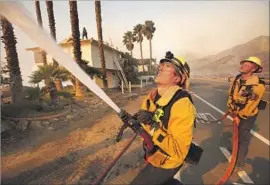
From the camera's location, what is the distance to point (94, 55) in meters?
25.5

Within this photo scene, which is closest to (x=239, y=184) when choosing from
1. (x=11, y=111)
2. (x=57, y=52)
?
(x=57, y=52)

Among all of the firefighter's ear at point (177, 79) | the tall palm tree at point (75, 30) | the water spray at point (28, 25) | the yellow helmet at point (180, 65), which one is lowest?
the firefighter's ear at point (177, 79)

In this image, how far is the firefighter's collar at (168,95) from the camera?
2276mm

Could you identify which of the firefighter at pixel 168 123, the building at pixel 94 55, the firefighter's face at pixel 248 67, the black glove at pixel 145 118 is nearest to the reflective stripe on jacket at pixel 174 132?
the firefighter at pixel 168 123

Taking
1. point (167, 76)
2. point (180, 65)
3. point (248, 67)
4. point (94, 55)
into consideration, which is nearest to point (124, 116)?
point (167, 76)

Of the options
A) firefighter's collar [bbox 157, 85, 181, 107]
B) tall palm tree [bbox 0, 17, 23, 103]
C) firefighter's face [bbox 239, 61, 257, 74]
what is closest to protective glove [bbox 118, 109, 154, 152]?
firefighter's collar [bbox 157, 85, 181, 107]

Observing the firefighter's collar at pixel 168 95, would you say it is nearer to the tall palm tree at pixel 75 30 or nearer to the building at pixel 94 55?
the tall palm tree at pixel 75 30

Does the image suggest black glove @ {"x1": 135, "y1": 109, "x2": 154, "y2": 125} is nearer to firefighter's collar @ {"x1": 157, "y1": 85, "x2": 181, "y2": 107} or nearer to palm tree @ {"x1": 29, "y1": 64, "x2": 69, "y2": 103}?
firefighter's collar @ {"x1": 157, "y1": 85, "x2": 181, "y2": 107}

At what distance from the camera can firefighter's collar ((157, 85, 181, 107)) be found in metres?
2.28

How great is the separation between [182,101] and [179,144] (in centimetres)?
41

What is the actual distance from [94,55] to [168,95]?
24.0m

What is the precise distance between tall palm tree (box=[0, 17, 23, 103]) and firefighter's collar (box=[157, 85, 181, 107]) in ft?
29.1

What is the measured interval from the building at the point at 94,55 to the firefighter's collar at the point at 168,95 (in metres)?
19.9

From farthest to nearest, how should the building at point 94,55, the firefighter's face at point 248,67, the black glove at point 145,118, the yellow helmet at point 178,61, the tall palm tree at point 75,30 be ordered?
1. the building at point 94,55
2. the tall palm tree at point 75,30
3. the firefighter's face at point 248,67
4. the yellow helmet at point 178,61
5. the black glove at point 145,118
